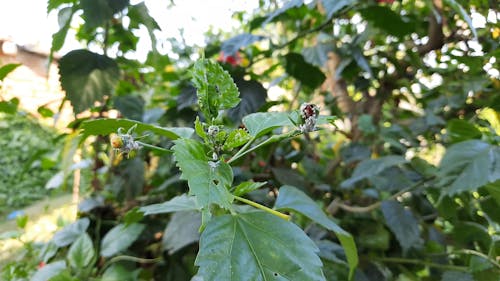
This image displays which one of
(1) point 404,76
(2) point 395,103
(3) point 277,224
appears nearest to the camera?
(3) point 277,224

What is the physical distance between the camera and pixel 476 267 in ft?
1.57

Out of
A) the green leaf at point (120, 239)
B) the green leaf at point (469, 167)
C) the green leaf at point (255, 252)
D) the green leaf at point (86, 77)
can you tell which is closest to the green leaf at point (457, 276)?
the green leaf at point (469, 167)

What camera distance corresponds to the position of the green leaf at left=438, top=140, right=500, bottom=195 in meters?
0.42

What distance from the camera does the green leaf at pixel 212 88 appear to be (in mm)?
288

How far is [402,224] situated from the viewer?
58 cm

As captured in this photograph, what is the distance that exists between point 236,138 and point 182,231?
27cm

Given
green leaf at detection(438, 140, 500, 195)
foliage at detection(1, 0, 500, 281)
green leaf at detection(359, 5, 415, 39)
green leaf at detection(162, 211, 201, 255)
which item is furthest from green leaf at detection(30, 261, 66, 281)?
green leaf at detection(359, 5, 415, 39)

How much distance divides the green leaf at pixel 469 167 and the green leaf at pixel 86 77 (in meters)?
0.52

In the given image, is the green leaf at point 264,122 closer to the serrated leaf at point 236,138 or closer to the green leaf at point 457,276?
the serrated leaf at point 236,138

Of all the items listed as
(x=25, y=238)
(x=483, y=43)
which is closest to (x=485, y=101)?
(x=483, y=43)

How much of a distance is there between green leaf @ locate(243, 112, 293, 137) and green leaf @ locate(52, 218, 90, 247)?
1.52 feet

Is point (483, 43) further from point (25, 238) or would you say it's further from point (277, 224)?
point (25, 238)

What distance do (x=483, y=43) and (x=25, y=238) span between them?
103 centimetres

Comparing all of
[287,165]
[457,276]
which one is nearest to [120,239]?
[287,165]
